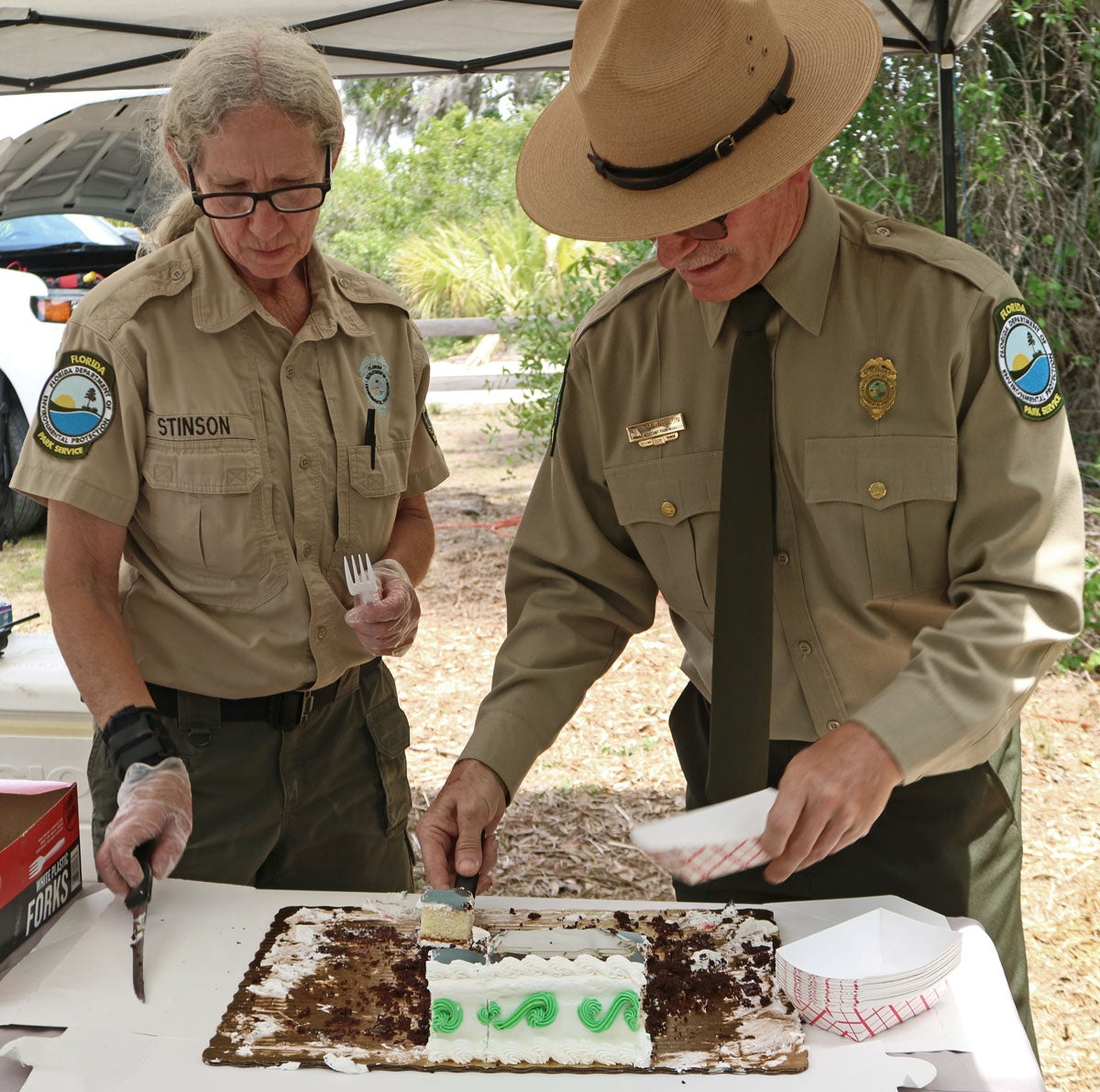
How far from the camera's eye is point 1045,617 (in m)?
1.63

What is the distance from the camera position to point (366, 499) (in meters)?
2.19

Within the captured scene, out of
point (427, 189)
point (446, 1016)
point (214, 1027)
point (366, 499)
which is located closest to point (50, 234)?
point (366, 499)

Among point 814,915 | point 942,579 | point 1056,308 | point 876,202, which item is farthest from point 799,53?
point 1056,308

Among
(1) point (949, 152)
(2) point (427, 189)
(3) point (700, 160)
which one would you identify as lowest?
(3) point (700, 160)

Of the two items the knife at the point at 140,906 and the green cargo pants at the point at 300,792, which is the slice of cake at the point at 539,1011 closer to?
the knife at the point at 140,906

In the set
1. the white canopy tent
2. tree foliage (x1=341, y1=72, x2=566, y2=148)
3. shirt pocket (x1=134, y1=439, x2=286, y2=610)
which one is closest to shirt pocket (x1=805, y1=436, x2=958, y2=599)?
shirt pocket (x1=134, y1=439, x2=286, y2=610)

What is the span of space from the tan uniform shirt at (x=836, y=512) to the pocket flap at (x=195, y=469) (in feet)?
1.54

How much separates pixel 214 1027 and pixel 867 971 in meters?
0.80

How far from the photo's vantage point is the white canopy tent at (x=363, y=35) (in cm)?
345

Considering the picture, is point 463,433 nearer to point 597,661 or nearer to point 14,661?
point 14,661

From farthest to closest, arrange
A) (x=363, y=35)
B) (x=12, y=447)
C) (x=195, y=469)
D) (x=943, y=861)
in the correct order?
(x=12, y=447) → (x=363, y=35) → (x=195, y=469) → (x=943, y=861)

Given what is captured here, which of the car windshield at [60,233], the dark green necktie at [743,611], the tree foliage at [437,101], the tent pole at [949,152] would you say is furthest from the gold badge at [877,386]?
the tree foliage at [437,101]

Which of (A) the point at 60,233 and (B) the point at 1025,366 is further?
(A) the point at 60,233

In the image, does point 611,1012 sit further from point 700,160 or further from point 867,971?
point 700,160
